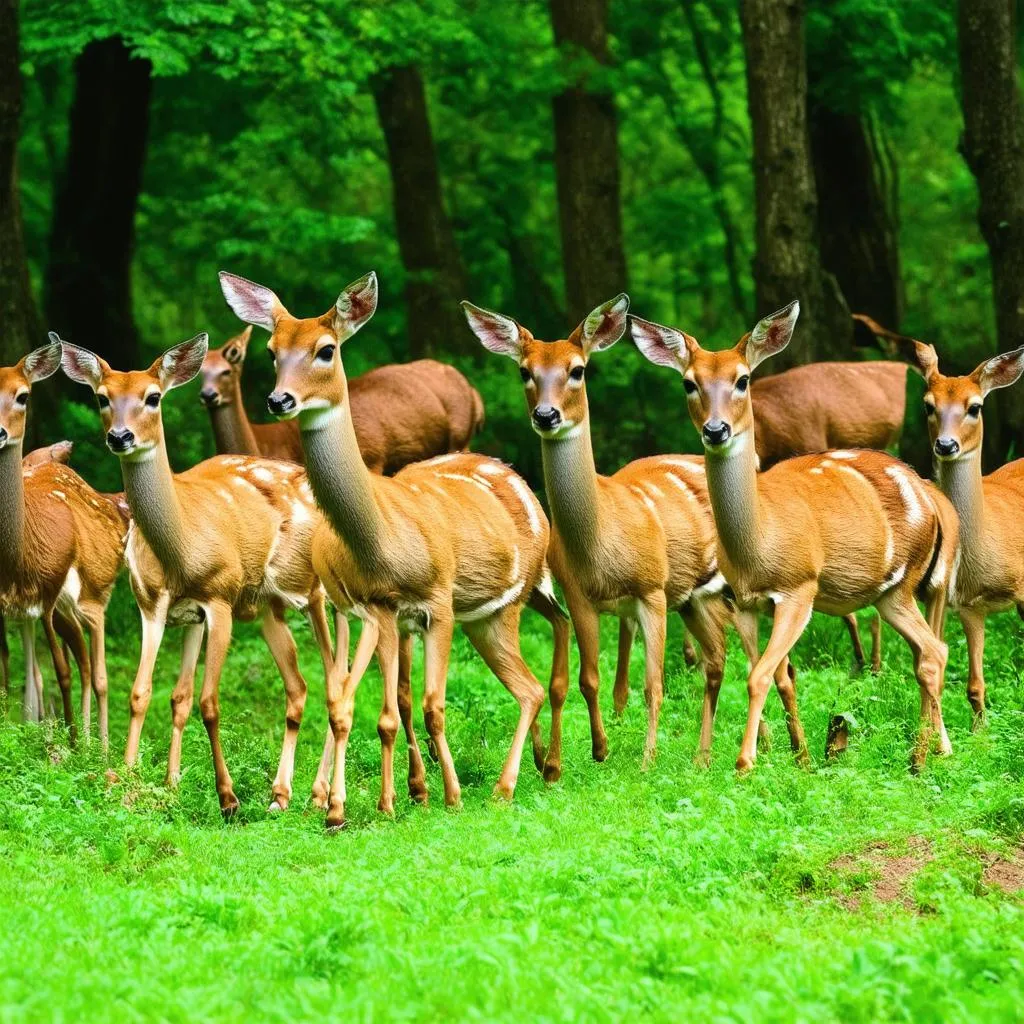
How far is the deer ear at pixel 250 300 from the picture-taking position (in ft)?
31.4

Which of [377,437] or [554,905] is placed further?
[377,437]

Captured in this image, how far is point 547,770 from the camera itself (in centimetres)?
970

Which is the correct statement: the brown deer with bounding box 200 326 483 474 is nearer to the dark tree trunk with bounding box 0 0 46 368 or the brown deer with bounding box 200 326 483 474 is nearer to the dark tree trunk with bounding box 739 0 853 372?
the dark tree trunk with bounding box 0 0 46 368

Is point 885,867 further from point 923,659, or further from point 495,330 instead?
point 495,330

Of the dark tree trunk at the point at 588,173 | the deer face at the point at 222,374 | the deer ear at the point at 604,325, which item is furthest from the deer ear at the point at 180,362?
the dark tree trunk at the point at 588,173

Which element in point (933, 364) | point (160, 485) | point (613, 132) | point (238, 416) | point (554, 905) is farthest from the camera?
point (613, 132)

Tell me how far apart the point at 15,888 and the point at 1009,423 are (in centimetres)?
952

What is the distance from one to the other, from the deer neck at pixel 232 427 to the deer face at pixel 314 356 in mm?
4971

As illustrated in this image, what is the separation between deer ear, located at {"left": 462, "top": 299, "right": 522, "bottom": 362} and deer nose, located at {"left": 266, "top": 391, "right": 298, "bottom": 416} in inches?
61.6

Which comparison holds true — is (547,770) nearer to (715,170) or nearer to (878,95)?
(878,95)

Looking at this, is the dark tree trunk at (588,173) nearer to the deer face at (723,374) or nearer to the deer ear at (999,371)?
the deer ear at (999,371)

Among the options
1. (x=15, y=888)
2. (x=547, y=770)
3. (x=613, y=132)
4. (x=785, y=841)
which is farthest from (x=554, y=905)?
(x=613, y=132)

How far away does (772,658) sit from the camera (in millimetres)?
9086

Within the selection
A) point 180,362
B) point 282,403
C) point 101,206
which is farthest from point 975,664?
point 101,206
